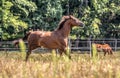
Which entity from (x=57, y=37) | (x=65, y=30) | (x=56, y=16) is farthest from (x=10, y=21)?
(x=65, y=30)

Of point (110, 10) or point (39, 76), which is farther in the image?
point (110, 10)

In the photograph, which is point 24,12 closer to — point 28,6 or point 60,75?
point 28,6

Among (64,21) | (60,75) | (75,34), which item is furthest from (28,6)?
(60,75)

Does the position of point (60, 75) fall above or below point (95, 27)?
above

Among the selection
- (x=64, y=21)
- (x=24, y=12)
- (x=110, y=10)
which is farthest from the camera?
(x=110, y=10)

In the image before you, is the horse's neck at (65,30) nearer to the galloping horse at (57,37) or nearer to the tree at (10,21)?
the galloping horse at (57,37)

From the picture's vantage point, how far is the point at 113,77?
2115mm

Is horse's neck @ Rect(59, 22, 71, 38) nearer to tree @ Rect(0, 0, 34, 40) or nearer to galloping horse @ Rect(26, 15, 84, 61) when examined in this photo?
galloping horse @ Rect(26, 15, 84, 61)

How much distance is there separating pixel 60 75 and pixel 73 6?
35285 mm

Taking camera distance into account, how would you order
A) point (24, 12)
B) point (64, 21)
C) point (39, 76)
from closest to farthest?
point (39, 76)
point (64, 21)
point (24, 12)

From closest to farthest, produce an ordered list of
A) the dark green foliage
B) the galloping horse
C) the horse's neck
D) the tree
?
the galloping horse
the horse's neck
the tree
the dark green foliage

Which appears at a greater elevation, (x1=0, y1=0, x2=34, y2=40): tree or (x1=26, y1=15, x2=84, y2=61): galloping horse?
(x1=26, y1=15, x2=84, y2=61): galloping horse

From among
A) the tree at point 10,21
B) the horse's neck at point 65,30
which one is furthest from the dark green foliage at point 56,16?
the horse's neck at point 65,30

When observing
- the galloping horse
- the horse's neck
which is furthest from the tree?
the horse's neck
